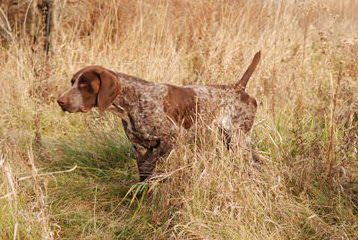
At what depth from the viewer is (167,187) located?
3176mm

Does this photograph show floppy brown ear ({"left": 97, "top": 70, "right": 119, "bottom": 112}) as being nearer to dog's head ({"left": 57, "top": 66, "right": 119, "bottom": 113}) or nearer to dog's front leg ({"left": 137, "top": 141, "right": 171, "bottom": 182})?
dog's head ({"left": 57, "top": 66, "right": 119, "bottom": 113})

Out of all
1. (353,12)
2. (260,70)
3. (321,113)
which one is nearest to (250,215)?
(321,113)

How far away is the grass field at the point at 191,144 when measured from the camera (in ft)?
9.98

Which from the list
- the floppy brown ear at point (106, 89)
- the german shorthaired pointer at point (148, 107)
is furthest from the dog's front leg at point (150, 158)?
the floppy brown ear at point (106, 89)

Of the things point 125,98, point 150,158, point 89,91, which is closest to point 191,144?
point 150,158

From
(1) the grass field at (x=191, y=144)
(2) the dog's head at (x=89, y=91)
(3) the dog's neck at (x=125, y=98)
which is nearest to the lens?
(1) the grass field at (x=191, y=144)

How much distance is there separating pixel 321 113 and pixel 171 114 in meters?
1.27

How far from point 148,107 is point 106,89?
12.8 inches

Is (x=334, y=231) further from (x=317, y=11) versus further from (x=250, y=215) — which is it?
(x=317, y=11)

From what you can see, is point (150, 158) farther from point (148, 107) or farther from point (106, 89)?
point (106, 89)

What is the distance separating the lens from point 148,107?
139 inches

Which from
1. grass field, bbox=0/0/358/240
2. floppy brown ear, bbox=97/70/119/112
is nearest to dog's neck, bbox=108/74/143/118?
floppy brown ear, bbox=97/70/119/112

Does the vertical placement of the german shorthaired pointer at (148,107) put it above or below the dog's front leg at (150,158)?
above

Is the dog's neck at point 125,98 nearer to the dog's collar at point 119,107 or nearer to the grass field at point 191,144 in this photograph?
the dog's collar at point 119,107
